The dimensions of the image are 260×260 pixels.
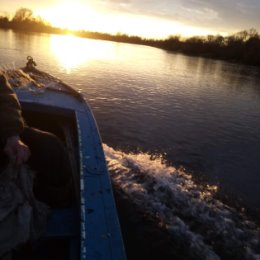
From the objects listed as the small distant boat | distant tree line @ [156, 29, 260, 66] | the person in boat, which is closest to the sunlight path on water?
the small distant boat

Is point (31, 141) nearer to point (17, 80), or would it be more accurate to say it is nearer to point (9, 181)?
point (9, 181)

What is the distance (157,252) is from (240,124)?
299 inches

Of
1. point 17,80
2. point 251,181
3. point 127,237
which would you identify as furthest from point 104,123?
point 127,237

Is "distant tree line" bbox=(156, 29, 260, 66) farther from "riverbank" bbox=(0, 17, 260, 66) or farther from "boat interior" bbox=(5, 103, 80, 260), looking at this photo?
"boat interior" bbox=(5, 103, 80, 260)

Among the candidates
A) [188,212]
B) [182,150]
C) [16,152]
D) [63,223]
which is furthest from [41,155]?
[182,150]

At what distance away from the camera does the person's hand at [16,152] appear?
2.13 m

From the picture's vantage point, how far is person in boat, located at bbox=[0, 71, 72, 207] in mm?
2336

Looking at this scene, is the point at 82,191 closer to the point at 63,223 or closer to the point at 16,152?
the point at 63,223

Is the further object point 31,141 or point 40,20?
point 40,20

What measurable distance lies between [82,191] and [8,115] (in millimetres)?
795

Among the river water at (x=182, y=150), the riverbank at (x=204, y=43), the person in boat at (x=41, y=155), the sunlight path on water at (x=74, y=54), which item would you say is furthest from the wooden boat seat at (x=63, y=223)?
the riverbank at (x=204, y=43)

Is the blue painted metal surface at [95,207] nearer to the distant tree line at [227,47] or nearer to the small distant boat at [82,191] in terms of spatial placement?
the small distant boat at [82,191]

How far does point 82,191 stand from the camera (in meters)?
2.55

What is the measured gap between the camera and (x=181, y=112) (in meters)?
11.0
